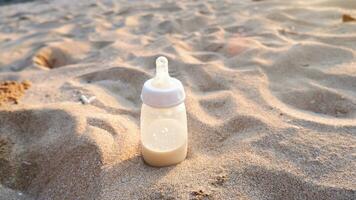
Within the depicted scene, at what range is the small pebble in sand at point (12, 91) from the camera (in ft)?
6.01

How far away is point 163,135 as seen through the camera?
1293mm

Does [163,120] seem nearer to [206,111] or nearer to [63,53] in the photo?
[206,111]

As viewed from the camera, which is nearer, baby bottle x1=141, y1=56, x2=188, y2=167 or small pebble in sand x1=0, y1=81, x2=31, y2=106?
baby bottle x1=141, y1=56, x2=188, y2=167

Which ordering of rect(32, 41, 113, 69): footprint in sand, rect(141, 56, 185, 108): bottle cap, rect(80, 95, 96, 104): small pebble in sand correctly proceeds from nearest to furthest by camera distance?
rect(141, 56, 185, 108): bottle cap, rect(80, 95, 96, 104): small pebble in sand, rect(32, 41, 113, 69): footprint in sand

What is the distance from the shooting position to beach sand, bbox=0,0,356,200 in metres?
1.18

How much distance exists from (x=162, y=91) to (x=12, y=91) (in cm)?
114

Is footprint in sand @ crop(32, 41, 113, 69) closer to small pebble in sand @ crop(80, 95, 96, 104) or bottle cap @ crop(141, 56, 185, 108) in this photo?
small pebble in sand @ crop(80, 95, 96, 104)

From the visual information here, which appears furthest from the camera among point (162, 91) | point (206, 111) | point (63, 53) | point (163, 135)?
point (63, 53)

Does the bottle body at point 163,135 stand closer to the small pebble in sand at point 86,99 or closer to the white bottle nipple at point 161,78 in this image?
the white bottle nipple at point 161,78

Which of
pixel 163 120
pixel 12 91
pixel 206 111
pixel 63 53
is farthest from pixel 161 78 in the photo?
pixel 63 53

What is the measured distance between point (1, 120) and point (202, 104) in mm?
909

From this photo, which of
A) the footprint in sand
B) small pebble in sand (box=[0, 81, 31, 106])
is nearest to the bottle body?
small pebble in sand (box=[0, 81, 31, 106])

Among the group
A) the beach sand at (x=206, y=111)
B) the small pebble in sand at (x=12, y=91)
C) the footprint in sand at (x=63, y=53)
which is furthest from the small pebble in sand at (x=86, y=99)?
the footprint in sand at (x=63, y=53)

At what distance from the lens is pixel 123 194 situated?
45.9 inches
